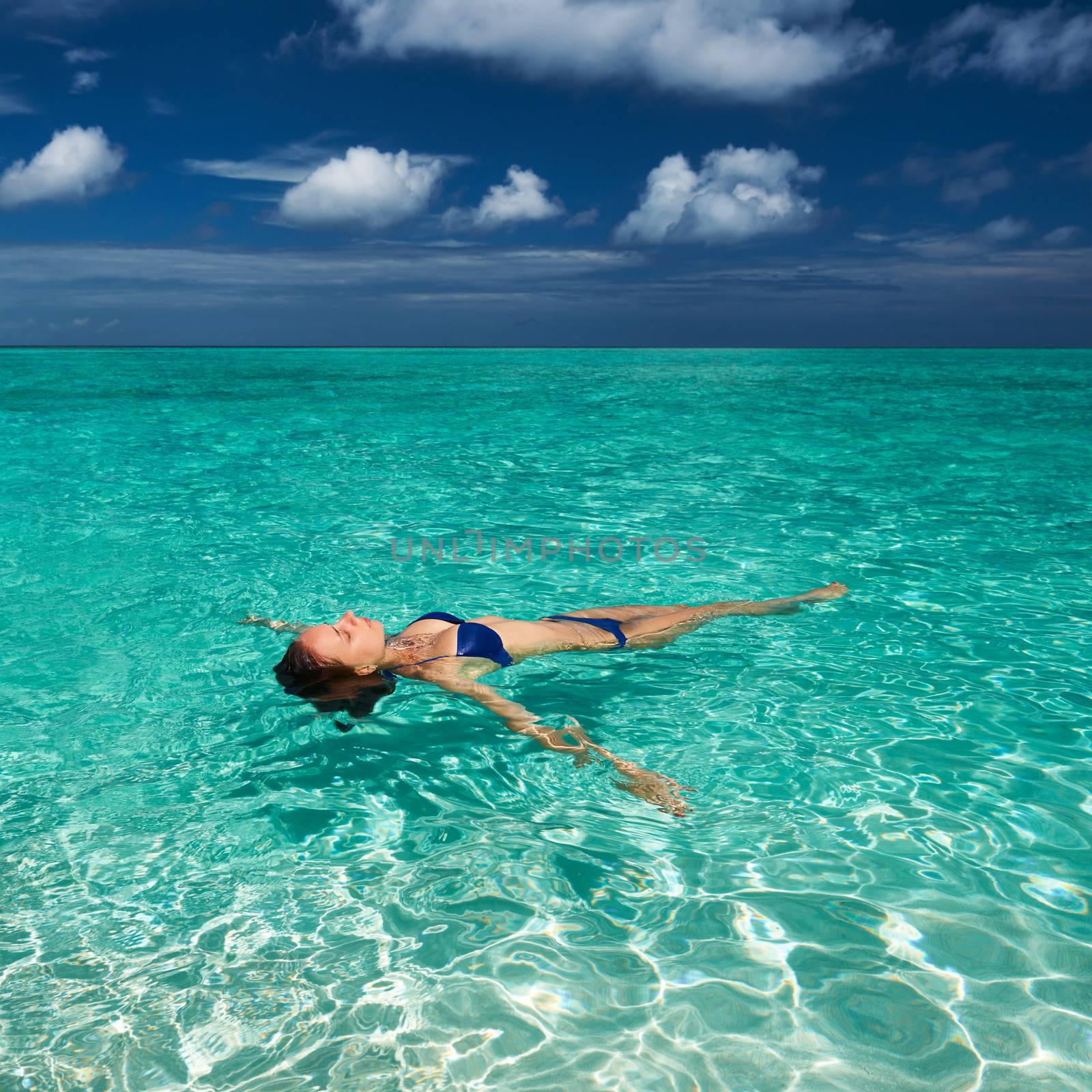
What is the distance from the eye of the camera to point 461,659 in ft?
15.8

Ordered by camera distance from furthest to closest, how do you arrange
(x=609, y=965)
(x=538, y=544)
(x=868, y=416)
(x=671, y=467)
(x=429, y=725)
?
1. (x=868, y=416)
2. (x=671, y=467)
3. (x=538, y=544)
4. (x=429, y=725)
5. (x=609, y=965)

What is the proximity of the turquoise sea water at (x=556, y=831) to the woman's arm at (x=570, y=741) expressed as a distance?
0.34 ft

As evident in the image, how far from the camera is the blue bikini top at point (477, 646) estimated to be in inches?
189

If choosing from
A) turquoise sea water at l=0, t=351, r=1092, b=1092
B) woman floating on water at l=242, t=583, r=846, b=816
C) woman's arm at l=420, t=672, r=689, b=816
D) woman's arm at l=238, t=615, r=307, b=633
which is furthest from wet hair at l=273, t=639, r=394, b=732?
woman's arm at l=238, t=615, r=307, b=633

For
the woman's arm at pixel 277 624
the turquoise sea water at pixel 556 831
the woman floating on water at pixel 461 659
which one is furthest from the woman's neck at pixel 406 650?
the woman's arm at pixel 277 624

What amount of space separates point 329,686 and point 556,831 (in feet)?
5.31

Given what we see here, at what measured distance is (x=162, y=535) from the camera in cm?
895

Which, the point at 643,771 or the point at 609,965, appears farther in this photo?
the point at 643,771

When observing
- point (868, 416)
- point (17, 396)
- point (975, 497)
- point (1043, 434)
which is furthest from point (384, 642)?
point (17, 396)

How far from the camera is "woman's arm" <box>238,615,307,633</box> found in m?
5.76

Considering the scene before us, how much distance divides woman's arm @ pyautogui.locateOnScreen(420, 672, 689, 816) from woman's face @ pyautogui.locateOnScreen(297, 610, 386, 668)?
1.18 ft

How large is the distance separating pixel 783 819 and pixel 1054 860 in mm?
1032

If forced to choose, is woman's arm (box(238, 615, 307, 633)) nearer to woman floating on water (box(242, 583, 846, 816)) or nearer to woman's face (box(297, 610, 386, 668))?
woman floating on water (box(242, 583, 846, 816))

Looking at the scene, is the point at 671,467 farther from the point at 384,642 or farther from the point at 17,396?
the point at 17,396
